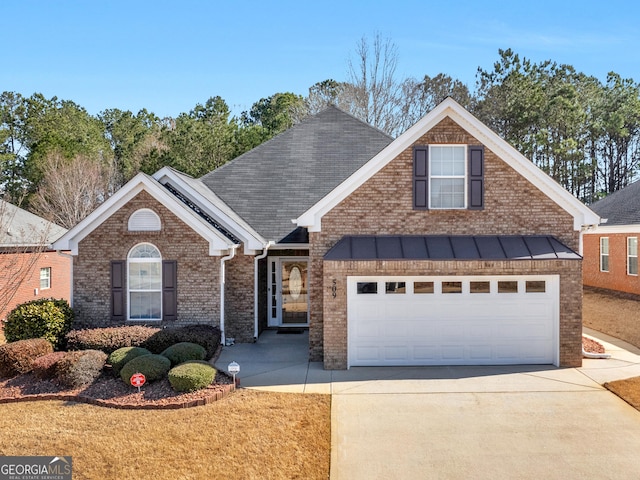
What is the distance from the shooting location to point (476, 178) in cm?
1255

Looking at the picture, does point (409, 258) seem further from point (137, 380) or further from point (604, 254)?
point (604, 254)

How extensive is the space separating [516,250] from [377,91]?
2675cm

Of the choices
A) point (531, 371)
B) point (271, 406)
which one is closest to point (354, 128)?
point (531, 371)

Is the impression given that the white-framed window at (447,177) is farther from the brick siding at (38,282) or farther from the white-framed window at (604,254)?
the white-framed window at (604,254)

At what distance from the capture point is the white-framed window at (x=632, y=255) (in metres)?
23.1

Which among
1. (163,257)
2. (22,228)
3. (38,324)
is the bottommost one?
(38,324)

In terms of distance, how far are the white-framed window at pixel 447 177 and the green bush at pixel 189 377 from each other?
673 centimetres

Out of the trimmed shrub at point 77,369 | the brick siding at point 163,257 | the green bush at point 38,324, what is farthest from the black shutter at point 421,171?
the green bush at point 38,324

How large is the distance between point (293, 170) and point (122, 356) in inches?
381

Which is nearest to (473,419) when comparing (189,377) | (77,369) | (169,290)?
(189,377)

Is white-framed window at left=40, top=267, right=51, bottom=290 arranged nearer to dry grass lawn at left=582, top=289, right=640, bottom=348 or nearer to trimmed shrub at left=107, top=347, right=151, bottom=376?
trimmed shrub at left=107, top=347, right=151, bottom=376

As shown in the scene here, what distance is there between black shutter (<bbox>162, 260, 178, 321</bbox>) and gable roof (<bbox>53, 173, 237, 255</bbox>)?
116 centimetres

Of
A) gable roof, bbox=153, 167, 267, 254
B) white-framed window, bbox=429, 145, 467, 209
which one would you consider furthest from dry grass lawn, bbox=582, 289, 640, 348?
gable roof, bbox=153, 167, 267, 254

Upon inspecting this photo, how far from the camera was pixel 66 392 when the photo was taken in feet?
33.2
